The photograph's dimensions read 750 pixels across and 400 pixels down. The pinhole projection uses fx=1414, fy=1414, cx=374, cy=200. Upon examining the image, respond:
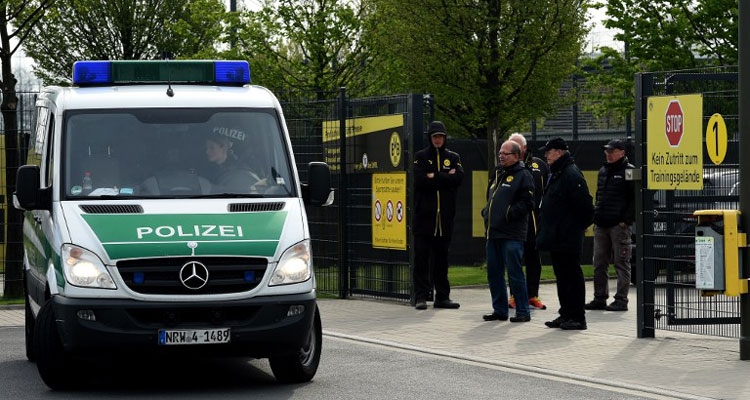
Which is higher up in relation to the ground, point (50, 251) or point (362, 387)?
point (50, 251)

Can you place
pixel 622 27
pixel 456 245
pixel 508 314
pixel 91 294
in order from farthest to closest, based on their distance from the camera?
pixel 622 27, pixel 456 245, pixel 508 314, pixel 91 294

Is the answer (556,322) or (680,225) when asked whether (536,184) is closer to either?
(556,322)

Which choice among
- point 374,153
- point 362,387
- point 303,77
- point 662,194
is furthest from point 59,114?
point 303,77

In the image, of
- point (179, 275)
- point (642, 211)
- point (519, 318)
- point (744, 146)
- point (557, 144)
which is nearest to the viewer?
point (179, 275)

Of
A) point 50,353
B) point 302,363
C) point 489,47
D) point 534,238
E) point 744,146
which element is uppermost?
point 489,47

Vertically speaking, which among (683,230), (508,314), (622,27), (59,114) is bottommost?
(508,314)

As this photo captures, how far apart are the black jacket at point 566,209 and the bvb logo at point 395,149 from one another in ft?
9.48

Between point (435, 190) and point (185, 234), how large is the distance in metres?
6.43

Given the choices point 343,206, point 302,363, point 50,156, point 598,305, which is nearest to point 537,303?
point 598,305

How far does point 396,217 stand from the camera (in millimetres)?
16391

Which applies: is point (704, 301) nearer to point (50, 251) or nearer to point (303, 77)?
point (50, 251)

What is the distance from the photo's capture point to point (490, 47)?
21.6 metres

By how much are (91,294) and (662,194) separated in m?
5.69

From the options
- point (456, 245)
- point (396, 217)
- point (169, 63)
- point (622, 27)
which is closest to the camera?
point (169, 63)
